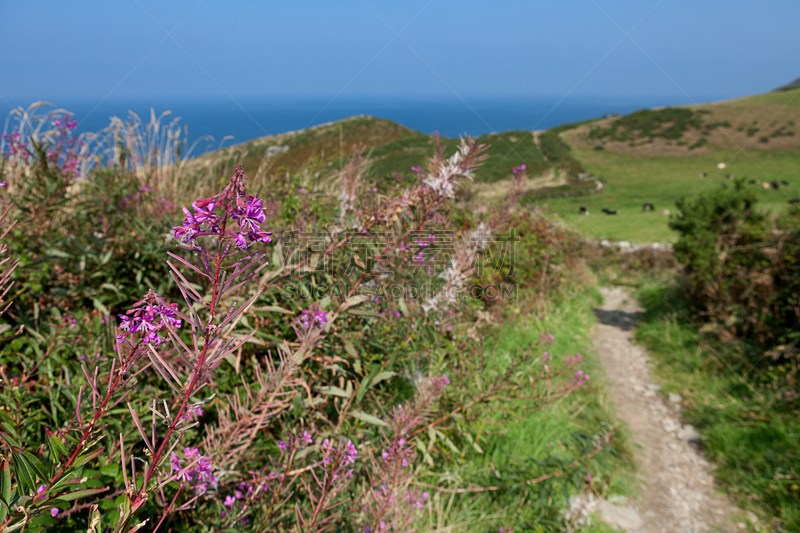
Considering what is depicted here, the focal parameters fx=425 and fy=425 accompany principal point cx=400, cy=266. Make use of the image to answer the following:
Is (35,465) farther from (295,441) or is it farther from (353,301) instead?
(353,301)

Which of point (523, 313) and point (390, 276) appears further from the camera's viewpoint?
point (523, 313)

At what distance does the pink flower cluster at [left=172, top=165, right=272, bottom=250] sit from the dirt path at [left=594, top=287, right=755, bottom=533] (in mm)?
3223

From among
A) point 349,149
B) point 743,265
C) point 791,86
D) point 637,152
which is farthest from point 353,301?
point 791,86

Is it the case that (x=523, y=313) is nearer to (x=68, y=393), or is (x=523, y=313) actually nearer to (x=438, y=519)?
(x=438, y=519)

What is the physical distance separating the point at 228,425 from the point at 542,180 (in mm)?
8520

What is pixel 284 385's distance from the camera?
1.56 m

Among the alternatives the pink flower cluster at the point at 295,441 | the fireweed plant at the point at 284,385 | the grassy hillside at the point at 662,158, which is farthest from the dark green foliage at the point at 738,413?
the grassy hillside at the point at 662,158

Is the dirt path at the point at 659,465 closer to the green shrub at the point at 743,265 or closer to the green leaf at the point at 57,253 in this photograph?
the green shrub at the point at 743,265

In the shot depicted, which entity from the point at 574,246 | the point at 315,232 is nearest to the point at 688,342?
the point at 574,246

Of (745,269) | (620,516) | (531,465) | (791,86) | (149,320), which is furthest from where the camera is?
(791,86)

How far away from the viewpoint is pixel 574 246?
850 centimetres

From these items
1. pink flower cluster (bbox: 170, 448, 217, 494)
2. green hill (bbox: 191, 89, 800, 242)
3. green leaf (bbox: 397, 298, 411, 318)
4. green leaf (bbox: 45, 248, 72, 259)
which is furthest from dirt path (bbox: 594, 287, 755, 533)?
green hill (bbox: 191, 89, 800, 242)

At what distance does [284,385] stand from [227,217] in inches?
42.3

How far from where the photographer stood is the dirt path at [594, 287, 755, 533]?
3006mm
